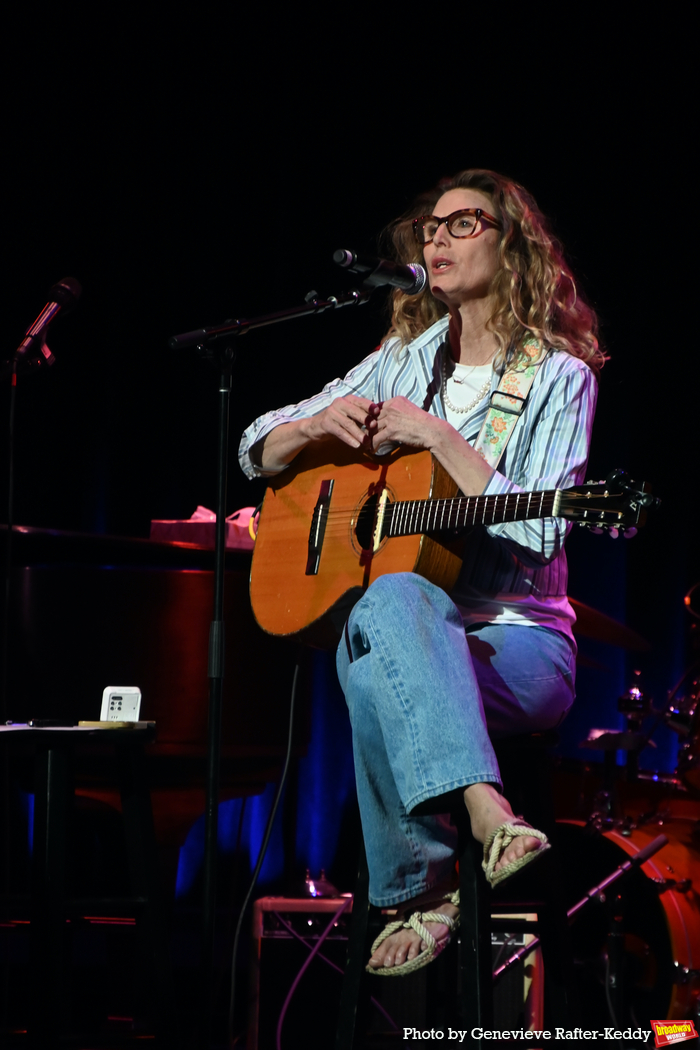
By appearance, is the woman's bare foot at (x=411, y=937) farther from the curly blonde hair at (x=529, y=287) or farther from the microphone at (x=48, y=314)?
the microphone at (x=48, y=314)

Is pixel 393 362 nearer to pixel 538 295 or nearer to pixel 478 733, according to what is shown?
pixel 538 295

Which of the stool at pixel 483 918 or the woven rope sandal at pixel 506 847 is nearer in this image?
the woven rope sandal at pixel 506 847

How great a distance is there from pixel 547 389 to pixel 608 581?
6.87 feet

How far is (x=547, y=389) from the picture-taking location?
2461 mm

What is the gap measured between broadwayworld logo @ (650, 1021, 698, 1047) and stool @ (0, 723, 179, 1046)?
1.19m

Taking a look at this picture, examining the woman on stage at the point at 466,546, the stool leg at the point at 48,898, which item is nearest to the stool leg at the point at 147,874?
the stool leg at the point at 48,898

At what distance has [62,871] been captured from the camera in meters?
2.01

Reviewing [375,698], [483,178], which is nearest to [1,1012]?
[375,698]

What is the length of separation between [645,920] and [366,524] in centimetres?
186

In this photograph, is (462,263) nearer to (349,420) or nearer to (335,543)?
(349,420)

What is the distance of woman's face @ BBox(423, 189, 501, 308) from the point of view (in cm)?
270

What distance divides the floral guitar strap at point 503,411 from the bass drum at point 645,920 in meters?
1.59

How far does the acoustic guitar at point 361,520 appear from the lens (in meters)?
2.04

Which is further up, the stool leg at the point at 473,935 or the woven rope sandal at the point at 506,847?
the woven rope sandal at the point at 506,847
